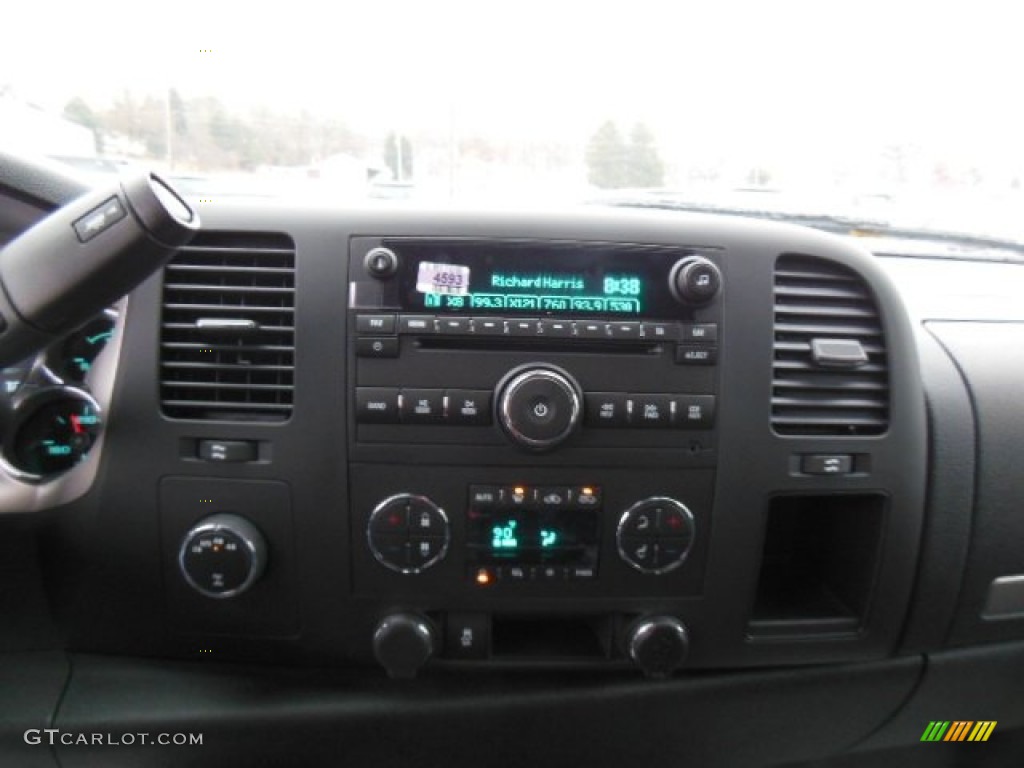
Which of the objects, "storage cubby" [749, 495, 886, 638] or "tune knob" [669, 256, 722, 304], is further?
"storage cubby" [749, 495, 886, 638]

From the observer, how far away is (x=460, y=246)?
1421 millimetres

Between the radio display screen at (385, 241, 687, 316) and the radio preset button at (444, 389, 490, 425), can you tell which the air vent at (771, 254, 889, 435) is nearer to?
the radio display screen at (385, 241, 687, 316)

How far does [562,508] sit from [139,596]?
30.6 inches

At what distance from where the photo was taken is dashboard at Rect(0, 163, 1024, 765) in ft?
4.68

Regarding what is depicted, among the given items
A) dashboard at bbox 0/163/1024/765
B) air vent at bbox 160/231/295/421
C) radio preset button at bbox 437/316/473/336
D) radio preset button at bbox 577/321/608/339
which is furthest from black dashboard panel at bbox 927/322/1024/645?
air vent at bbox 160/231/295/421

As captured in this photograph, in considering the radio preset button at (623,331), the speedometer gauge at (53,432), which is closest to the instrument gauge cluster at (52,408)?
the speedometer gauge at (53,432)

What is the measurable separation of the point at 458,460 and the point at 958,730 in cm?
136

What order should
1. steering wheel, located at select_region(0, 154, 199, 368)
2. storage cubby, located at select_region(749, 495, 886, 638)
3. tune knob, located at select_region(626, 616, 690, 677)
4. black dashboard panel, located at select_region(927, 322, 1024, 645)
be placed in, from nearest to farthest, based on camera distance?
steering wheel, located at select_region(0, 154, 199, 368) → tune knob, located at select_region(626, 616, 690, 677) → storage cubby, located at select_region(749, 495, 886, 638) → black dashboard panel, located at select_region(927, 322, 1024, 645)

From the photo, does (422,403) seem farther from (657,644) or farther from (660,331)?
(657,644)

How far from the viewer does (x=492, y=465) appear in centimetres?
145

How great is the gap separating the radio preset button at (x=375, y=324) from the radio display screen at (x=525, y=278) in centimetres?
4

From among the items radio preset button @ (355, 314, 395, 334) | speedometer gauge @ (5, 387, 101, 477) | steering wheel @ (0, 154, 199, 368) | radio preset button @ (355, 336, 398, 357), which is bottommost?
speedometer gauge @ (5, 387, 101, 477)

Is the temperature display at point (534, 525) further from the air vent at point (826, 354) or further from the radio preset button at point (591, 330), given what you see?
the air vent at point (826, 354)

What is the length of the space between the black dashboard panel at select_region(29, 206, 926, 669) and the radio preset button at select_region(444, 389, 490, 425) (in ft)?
0.04
